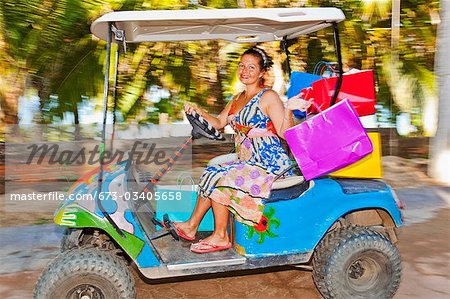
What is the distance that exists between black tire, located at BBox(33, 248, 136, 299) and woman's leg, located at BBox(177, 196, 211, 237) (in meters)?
0.58

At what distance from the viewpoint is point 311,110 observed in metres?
Result: 3.66

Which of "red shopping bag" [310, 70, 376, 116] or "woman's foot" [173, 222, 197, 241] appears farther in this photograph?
"woman's foot" [173, 222, 197, 241]

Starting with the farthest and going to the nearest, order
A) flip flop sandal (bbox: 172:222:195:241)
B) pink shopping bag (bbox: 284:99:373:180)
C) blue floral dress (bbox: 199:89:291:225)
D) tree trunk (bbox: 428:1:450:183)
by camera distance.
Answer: tree trunk (bbox: 428:1:450:183) < flip flop sandal (bbox: 172:222:195:241) < blue floral dress (bbox: 199:89:291:225) < pink shopping bag (bbox: 284:99:373:180)

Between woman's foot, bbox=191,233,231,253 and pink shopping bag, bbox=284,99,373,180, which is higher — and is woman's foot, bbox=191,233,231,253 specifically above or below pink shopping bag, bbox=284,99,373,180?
below

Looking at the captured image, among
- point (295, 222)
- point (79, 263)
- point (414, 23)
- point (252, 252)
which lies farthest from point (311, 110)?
point (414, 23)

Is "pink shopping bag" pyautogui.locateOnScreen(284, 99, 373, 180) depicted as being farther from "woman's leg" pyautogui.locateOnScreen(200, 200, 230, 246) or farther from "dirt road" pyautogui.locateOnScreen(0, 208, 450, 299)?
"dirt road" pyautogui.locateOnScreen(0, 208, 450, 299)

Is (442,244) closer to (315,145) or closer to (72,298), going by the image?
(315,145)

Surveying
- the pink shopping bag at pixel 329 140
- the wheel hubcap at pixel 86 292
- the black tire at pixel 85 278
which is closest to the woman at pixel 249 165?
the pink shopping bag at pixel 329 140

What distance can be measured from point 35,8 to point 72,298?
4832mm

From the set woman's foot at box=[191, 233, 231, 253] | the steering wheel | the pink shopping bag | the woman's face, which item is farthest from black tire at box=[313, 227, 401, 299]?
the woman's face

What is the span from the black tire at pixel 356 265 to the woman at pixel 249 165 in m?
0.59

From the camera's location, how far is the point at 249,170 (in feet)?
11.5

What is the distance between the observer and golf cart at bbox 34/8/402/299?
312 cm

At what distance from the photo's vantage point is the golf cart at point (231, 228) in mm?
3119
